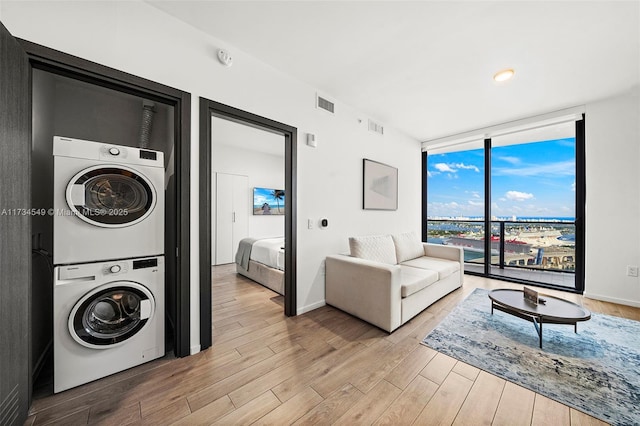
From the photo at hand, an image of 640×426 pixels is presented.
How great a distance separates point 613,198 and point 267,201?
6181 mm

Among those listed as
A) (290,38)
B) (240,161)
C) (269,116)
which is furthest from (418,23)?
(240,161)

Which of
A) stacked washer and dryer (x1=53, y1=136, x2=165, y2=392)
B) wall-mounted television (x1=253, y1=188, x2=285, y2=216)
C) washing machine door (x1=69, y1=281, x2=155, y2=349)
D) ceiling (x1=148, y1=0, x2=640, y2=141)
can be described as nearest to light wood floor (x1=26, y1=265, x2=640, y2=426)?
stacked washer and dryer (x1=53, y1=136, x2=165, y2=392)

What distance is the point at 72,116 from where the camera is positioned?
2336mm

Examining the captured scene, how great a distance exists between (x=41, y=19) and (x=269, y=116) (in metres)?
1.57

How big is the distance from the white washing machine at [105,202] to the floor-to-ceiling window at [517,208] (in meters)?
4.94

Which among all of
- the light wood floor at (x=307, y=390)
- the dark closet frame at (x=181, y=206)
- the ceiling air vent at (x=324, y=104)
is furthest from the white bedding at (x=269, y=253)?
the ceiling air vent at (x=324, y=104)

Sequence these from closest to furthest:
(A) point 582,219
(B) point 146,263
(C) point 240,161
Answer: (B) point 146,263
(A) point 582,219
(C) point 240,161

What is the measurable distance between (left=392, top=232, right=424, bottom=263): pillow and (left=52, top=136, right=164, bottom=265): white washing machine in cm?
314

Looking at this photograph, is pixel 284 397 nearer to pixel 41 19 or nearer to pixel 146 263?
pixel 146 263

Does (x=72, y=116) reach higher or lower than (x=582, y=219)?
higher

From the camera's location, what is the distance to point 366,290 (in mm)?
2514

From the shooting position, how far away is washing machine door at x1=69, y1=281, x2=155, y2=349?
1576 mm

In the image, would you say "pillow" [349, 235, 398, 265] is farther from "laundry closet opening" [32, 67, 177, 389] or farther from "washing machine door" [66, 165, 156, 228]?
"washing machine door" [66, 165, 156, 228]

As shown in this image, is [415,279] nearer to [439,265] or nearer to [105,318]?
[439,265]
